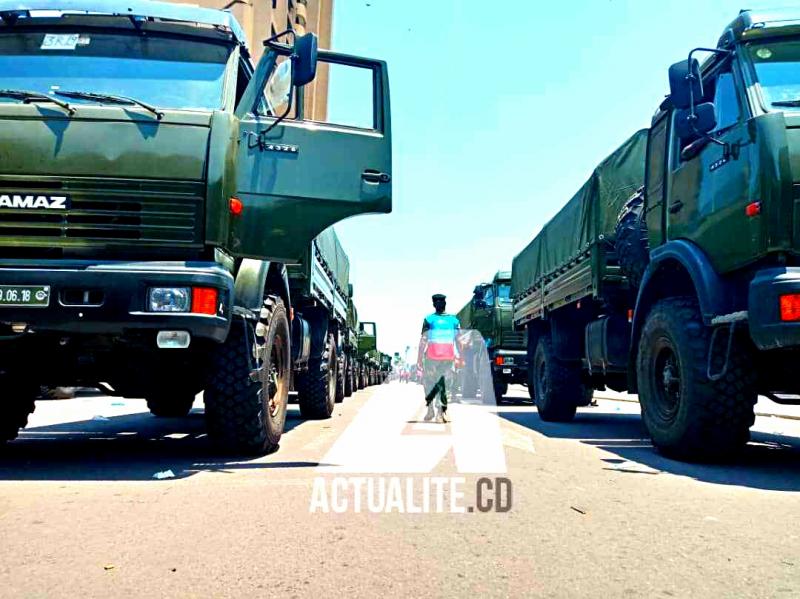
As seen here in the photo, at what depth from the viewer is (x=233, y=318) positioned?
5074 mm

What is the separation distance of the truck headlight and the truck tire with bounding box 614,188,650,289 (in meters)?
4.78

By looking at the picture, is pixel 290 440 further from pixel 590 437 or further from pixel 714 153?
pixel 714 153

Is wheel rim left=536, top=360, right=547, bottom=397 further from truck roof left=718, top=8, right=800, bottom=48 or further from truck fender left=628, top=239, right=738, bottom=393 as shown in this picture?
truck roof left=718, top=8, right=800, bottom=48

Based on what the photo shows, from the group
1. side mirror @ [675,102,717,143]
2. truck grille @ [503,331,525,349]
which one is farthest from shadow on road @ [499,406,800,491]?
truck grille @ [503,331,525,349]

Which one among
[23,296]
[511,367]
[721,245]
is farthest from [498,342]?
[23,296]

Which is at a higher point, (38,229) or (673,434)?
(38,229)

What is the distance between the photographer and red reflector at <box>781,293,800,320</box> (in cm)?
451

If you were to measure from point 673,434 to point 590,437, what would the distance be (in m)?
2.33

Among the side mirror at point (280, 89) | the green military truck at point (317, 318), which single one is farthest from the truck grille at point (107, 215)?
the green military truck at point (317, 318)

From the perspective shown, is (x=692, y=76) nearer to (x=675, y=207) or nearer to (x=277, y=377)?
(x=675, y=207)

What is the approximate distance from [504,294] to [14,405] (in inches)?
570

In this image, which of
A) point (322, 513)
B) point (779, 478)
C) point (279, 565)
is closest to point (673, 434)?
point (779, 478)

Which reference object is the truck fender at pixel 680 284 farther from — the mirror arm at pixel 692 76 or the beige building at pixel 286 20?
the beige building at pixel 286 20

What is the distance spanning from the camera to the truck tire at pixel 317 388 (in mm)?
9570
